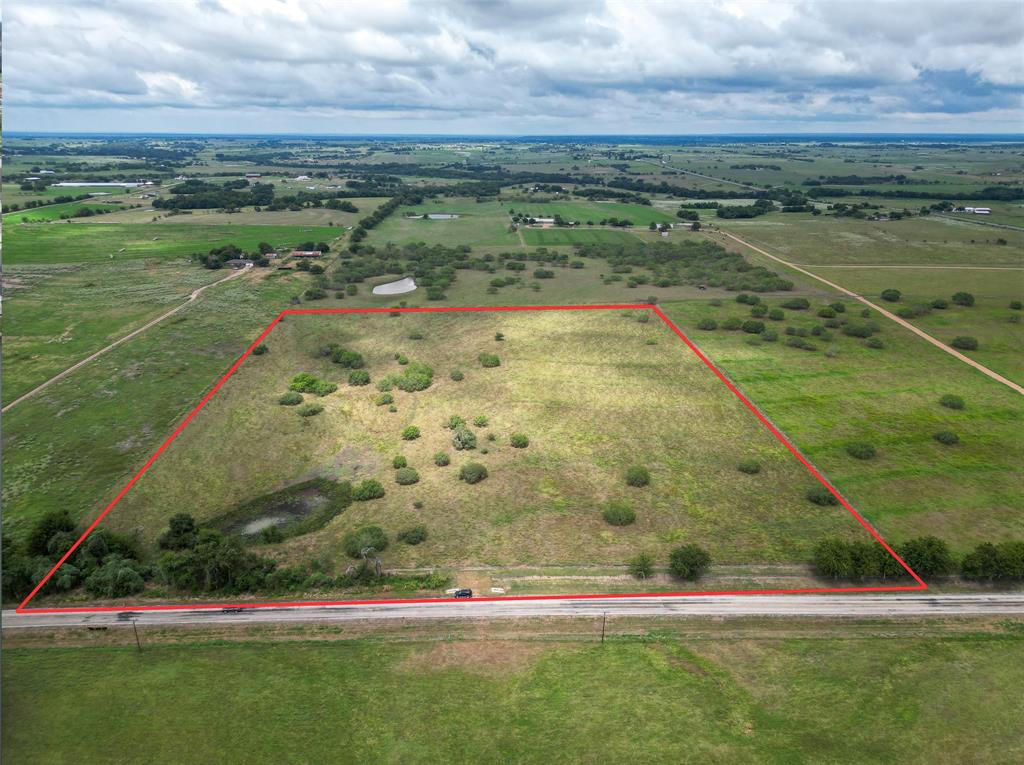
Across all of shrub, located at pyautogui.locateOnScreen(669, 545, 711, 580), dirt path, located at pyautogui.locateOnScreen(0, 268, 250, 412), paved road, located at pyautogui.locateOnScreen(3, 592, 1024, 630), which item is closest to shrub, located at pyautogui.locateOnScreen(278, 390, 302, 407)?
dirt path, located at pyautogui.locateOnScreen(0, 268, 250, 412)

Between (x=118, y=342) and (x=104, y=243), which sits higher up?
(x=104, y=243)

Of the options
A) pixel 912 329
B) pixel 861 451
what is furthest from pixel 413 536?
pixel 912 329

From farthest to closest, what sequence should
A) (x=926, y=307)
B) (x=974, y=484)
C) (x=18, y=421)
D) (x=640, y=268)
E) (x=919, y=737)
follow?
(x=640, y=268) → (x=926, y=307) → (x=18, y=421) → (x=974, y=484) → (x=919, y=737)

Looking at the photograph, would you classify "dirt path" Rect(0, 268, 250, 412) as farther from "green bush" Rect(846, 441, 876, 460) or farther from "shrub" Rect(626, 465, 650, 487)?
"green bush" Rect(846, 441, 876, 460)

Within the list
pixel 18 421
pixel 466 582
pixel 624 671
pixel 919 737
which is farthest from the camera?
pixel 18 421

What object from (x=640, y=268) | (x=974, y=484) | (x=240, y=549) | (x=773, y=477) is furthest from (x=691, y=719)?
(x=640, y=268)

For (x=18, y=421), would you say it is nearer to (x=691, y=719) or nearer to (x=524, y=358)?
(x=524, y=358)

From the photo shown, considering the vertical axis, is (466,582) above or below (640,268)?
below

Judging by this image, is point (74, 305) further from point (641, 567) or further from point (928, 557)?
point (928, 557)
